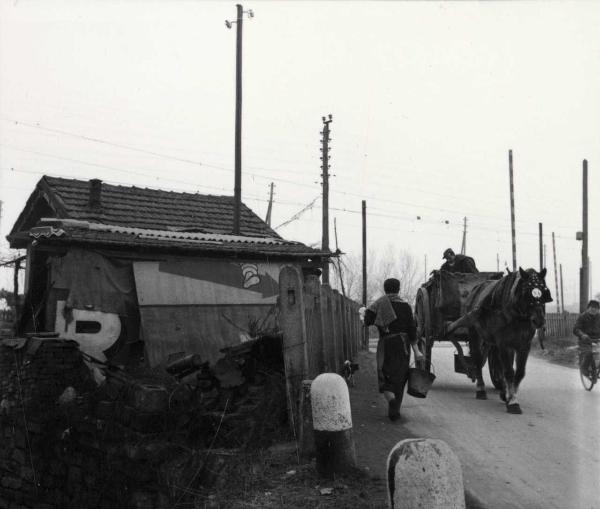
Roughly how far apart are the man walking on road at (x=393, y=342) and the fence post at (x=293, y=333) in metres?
1.72

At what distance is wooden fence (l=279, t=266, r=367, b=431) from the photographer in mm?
6492

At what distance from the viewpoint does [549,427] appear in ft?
24.8

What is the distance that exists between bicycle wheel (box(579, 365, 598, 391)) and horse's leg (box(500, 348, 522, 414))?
3074 mm

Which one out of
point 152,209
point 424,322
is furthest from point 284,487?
point 152,209

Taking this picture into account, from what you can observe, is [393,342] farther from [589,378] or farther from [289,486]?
[589,378]

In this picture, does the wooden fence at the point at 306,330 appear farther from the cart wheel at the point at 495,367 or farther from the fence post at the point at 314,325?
the cart wheel at the point at 495,367

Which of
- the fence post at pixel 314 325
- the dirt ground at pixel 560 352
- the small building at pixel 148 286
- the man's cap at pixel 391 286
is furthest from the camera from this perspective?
the dirt ground at pixel 560 352

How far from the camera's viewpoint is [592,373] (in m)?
11.2

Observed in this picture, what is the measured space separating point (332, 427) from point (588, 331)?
8443 mm

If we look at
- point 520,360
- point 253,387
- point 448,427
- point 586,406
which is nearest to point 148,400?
point 253,387

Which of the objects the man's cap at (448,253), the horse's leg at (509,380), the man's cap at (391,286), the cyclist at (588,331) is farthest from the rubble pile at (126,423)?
the cyclist at (588,331)

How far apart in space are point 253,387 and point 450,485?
4.54 meters

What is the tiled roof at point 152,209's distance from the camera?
15.9 m

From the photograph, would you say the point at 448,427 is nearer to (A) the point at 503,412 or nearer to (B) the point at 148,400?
(A) the point at 503,412
